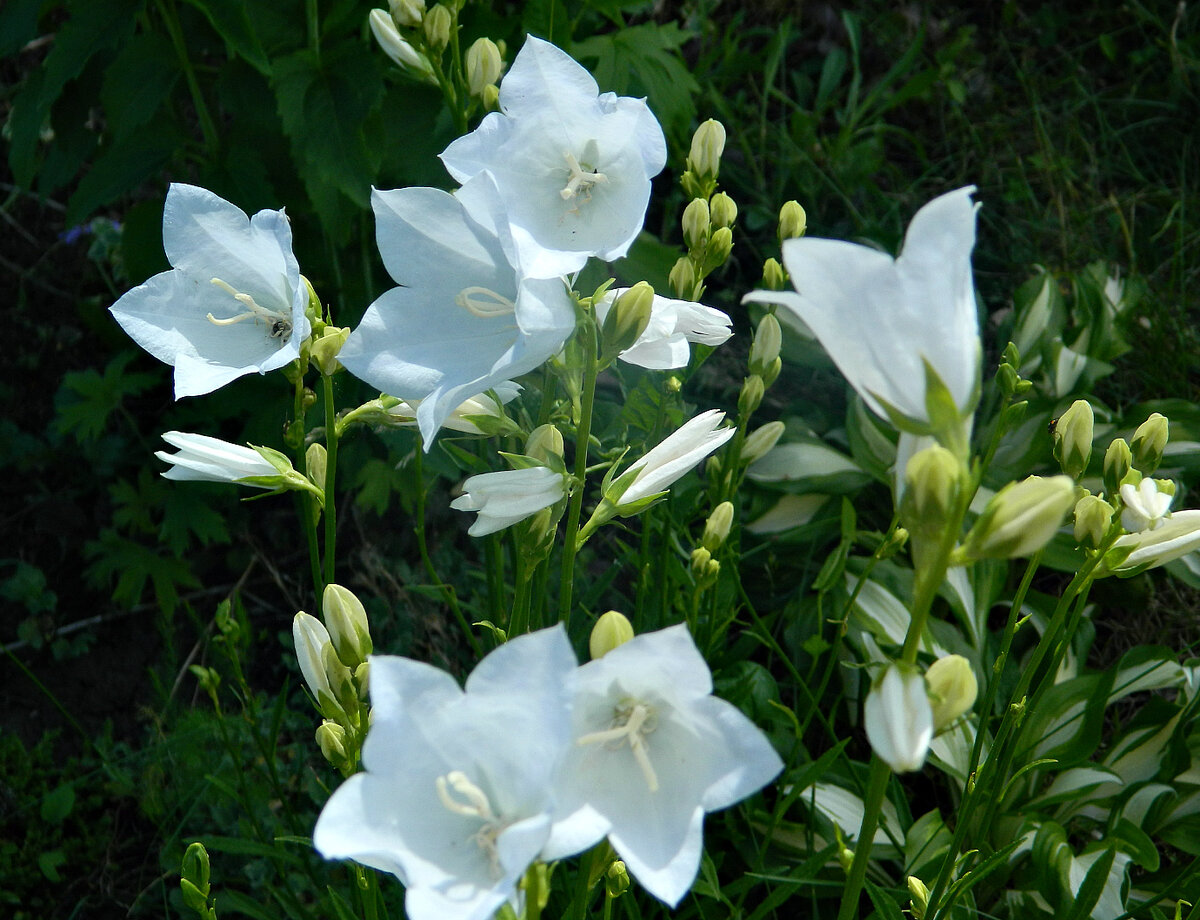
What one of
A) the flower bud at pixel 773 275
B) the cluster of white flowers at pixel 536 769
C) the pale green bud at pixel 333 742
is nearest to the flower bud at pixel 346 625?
the pale green bud at pixel 333 742

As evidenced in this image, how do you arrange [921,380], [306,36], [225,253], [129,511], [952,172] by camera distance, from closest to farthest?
[921,380] < [225,253] < [306,36] < [129,511] < [952,172]

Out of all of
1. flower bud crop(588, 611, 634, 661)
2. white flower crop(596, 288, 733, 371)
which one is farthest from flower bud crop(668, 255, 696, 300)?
flower bud crop(588, 611, 634, 661)

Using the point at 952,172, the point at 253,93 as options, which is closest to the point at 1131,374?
the point at 952,172

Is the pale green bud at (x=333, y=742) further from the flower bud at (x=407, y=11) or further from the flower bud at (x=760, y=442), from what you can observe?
the flower bud at (x=407, y=11)

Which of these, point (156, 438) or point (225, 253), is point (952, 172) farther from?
point (225, 253)

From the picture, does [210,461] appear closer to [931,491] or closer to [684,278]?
[684,278]

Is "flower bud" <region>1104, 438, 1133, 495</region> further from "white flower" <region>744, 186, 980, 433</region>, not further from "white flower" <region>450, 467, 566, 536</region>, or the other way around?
"white flower" <region>450, 467, 566, 536</region>
